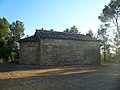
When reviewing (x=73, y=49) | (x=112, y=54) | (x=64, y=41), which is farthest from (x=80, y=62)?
(x=112, y=54)

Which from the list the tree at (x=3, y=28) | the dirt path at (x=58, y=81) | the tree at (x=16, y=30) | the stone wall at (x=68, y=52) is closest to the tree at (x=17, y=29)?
the tree at (x=16, y=30)

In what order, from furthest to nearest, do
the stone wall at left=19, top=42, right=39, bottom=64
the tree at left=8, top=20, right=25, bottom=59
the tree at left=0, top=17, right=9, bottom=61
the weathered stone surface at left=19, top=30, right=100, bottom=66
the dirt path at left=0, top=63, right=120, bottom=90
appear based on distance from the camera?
the tree at left=8, top=20, right=25, bottom=59 < the tree at left=0, top=17, right=9, bottom=61 < the stone wall at left=19, top=42, right=39, bottom=64 < the weathered stone surface at left=19, top=30, right=100, bottom=66 < the dirt path at left=0, top=63, right=120, bottom=90

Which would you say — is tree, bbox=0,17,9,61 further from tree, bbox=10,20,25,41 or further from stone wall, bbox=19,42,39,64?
stone wall, bbox=19,42,39,64

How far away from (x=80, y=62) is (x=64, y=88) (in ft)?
49.5

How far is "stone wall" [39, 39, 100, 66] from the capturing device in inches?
786

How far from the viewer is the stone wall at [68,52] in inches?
786

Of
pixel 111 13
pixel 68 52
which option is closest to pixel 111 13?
pixel 111 13

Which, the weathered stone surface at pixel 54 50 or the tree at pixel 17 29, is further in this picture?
the tree at pixel 17 29

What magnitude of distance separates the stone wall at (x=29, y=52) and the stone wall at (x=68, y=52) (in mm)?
959

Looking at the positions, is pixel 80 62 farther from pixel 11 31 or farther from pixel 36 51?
pixel 11 31

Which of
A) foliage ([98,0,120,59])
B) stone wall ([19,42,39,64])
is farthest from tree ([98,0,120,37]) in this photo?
stone wall ([19,42,39,64])

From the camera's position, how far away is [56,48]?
20703mm

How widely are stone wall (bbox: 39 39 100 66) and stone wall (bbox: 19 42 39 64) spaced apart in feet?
3.15

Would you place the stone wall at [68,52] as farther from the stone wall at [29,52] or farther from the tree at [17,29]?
the tree at [17,29]
